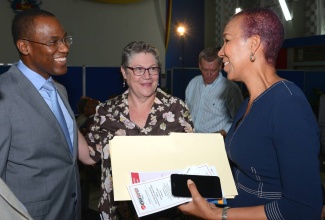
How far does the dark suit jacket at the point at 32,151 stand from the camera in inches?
58.3

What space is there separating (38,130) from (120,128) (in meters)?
0.59

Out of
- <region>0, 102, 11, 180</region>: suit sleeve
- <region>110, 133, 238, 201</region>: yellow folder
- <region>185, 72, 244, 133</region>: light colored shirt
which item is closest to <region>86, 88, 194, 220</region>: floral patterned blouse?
<region>110, 133, 238, 201</region>: yellow folder

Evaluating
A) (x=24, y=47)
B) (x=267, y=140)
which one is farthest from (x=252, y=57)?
(x=24, y=47)

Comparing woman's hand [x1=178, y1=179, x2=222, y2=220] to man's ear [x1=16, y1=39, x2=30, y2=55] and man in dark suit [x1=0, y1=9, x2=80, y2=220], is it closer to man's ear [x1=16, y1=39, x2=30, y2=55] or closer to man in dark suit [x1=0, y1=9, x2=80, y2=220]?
man in dark suit [x1=0, y1=9, x2=80, y2=220]

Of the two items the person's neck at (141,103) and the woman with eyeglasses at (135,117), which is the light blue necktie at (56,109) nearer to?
the woman with eyeglasses at (135,117)

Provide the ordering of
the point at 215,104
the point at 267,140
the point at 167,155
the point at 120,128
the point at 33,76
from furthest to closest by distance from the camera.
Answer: the point at 215,104 → the point at 120,128 → the point at 33,76 → the point at 167,155 → the point at 267,140

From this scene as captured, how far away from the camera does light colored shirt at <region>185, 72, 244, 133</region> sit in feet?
11.5

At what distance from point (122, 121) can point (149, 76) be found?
0.30 metres

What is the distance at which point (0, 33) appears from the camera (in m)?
7.90

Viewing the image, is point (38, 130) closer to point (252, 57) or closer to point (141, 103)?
point (141, 103)

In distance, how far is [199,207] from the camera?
4.26 feet

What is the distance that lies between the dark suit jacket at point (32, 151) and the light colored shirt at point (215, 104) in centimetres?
217

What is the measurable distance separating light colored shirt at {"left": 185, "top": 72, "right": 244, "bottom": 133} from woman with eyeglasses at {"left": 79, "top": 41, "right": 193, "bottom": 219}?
4.89ft

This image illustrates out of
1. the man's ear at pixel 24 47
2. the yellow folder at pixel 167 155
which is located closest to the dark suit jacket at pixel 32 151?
the man's ear at pixel 24 47
